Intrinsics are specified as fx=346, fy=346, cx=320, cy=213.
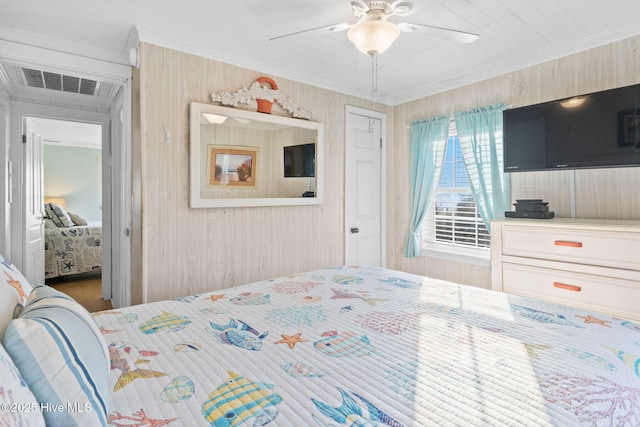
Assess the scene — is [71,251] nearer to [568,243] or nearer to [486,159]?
[486,159]

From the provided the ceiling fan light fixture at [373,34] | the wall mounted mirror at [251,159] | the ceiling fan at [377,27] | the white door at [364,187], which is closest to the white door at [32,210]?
the wall mounted mirror at [251,159]

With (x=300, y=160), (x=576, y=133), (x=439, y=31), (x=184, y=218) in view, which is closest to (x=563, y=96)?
(x=576, y=133)

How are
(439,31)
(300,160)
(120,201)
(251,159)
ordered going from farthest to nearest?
(120,201), (300,160), (251,159), (439,31)

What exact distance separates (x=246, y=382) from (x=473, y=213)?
10.1 ft

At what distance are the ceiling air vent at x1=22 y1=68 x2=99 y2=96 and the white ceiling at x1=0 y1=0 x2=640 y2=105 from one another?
30.1 inches

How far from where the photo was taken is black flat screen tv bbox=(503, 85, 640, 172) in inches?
89.1

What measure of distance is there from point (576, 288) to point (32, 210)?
5.21 meters

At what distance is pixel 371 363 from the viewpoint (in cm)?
107

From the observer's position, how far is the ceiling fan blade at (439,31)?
191 cm

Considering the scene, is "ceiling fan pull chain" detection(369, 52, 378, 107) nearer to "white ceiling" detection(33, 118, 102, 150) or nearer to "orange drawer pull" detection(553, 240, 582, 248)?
"orange drawer pull" detection(553, 240, 582, 248)

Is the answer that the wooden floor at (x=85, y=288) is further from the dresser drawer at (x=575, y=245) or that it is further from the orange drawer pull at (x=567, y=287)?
the orange drawer pull at (x=567, y=287)

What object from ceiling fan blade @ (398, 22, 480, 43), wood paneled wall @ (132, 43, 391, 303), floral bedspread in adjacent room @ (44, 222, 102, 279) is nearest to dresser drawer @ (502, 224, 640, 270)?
ceiling fan blade @ (398, 22, 480, 43)

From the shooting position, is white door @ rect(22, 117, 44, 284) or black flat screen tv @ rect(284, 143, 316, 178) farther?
white door @ rect(22, 117, 44, 284)

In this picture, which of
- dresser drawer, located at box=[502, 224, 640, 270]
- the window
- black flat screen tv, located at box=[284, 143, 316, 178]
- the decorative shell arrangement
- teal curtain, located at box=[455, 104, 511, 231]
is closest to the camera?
dresser drawer, located at box=[502, 224, 640, 270]
